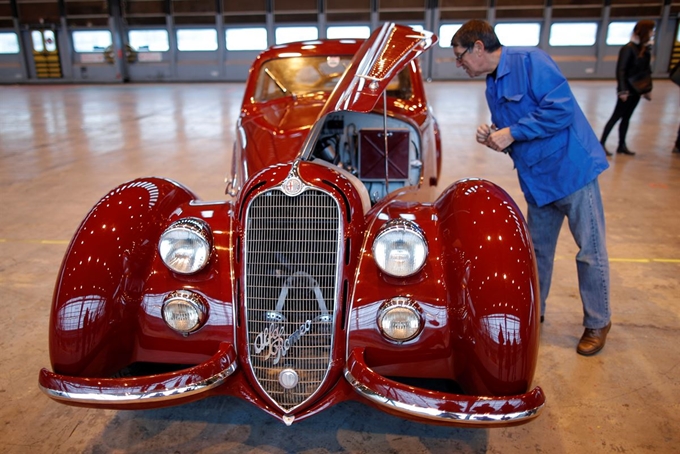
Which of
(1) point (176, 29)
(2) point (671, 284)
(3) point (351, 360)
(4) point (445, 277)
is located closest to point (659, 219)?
(2) point (671, 284)

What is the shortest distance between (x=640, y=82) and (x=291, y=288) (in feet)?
22.4

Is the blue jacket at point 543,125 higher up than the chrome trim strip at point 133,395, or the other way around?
the blue jacket at point 543,125

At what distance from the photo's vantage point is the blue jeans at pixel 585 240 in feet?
8.86

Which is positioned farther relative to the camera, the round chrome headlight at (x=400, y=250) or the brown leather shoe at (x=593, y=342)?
the brown leather shoe at (x=593, y=342)

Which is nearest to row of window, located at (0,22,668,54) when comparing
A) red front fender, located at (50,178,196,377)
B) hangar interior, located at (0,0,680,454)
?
hangar interior, located at (0,0,680,454)

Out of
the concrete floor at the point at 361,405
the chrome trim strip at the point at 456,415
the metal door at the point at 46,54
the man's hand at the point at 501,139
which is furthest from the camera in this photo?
the metal door at the point at 46,54

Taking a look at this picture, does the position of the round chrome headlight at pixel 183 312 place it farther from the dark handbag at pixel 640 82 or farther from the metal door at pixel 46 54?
the metal door at pixel 46 54

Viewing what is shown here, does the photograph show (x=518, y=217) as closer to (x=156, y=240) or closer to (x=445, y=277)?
(x=445, y=277)

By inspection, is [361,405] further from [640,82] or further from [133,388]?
[640,82]

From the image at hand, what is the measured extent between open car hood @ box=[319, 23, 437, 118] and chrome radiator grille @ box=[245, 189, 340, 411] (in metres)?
0.66

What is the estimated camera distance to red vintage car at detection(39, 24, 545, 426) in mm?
1918

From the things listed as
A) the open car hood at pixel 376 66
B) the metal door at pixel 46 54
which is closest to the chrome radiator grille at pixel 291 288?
the open car hood at pixel 376 66

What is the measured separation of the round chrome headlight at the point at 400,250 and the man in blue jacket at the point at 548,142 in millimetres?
944

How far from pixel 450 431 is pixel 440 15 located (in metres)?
20.6
